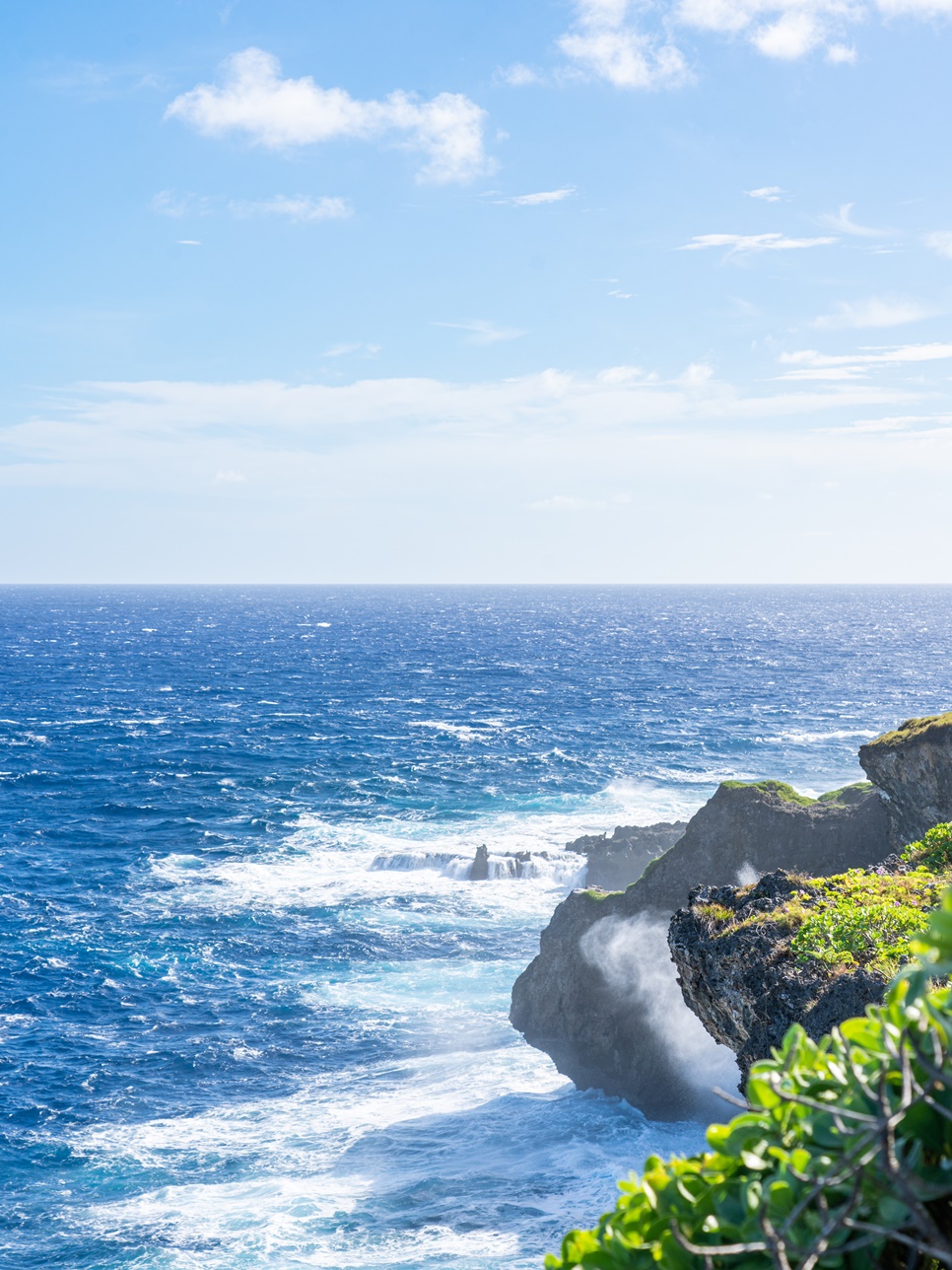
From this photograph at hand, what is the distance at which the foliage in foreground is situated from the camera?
14.0ft

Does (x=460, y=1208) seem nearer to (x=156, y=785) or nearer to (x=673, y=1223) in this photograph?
(x=673, y=1223)


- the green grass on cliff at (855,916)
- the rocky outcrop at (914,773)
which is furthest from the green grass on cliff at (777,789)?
the green grass on cliff at (855,916)

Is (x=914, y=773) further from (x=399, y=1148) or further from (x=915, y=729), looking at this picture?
(x=399, y=1148)

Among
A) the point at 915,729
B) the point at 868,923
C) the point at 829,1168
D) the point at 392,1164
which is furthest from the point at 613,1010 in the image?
the point at 829,1168

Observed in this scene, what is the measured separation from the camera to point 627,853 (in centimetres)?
5569

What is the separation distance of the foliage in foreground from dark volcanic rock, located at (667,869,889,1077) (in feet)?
48.5

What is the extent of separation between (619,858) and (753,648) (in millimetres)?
144791

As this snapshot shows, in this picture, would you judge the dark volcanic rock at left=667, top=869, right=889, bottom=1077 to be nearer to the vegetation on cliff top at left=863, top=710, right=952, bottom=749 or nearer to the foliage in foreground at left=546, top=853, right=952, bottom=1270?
the vegetation on cliff top at left=863, top=710, right=952, bottom=749

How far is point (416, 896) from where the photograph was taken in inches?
2203

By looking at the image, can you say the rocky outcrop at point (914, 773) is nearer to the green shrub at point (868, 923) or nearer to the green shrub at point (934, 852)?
the green shrub at point (934, 852)

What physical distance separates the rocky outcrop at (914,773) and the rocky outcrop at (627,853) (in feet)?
59.7

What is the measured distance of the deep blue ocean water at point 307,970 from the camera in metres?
29.9

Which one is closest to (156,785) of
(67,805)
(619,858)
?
(67,805)

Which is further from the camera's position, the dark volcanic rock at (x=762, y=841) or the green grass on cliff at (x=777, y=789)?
the green grass on cliff at (x=777, y=789)
